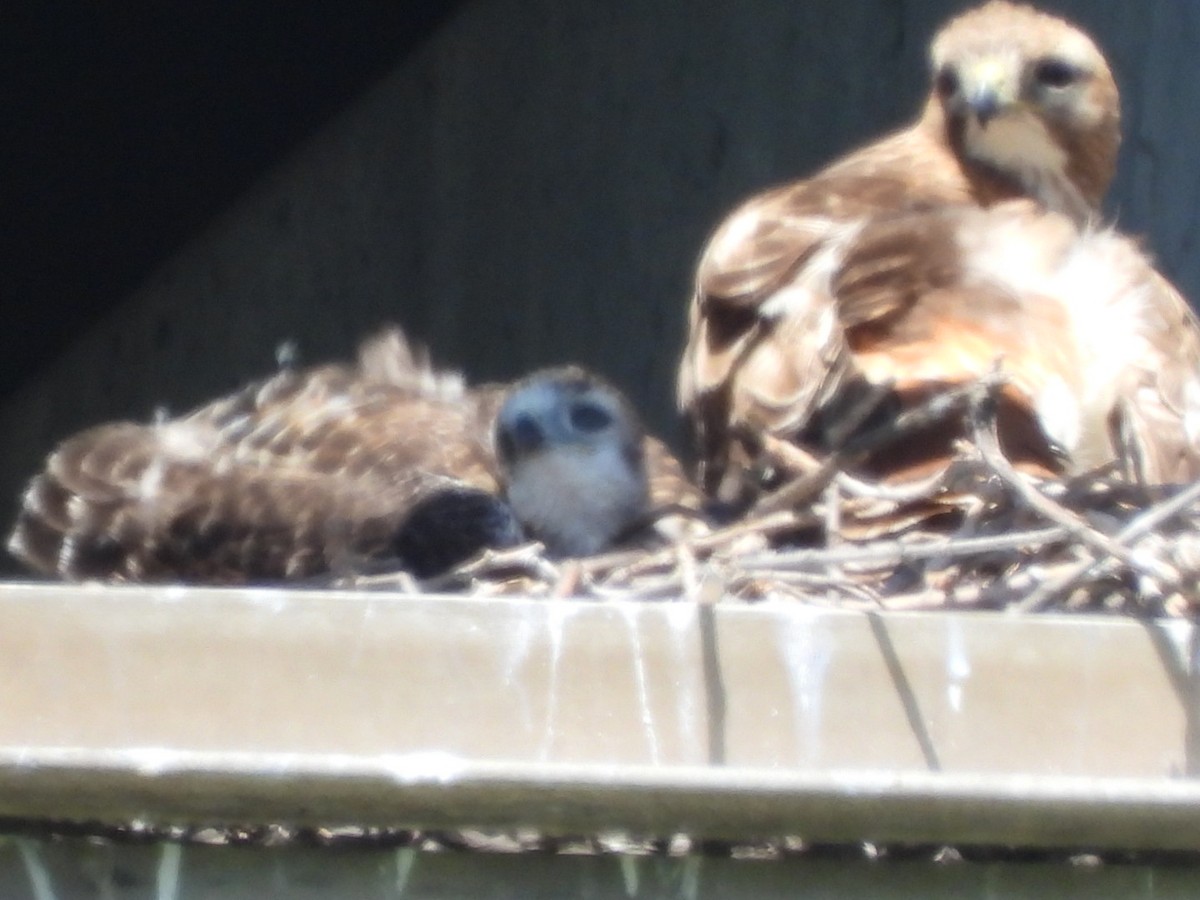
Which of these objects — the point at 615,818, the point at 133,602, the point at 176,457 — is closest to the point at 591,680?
the point at 615,818

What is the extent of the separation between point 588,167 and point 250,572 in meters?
1.71

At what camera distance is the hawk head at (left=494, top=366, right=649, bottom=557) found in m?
2.59

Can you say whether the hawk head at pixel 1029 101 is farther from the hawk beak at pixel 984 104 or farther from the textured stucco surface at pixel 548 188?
the textured stucco surface at pixel 548 188

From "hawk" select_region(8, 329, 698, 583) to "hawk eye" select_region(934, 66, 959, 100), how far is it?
2.50ft

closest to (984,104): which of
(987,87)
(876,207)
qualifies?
(987,87)

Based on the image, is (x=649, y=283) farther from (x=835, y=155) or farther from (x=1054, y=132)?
(x=1054, y=132)

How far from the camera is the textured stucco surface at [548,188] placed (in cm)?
373

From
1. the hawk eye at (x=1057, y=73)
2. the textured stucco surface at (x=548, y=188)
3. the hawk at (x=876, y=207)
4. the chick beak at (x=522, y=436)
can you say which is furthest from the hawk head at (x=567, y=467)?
the textured stucco surface at (x=548, y=188)

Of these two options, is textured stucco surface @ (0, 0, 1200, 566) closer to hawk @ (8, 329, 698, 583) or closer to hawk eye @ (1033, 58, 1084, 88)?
hawk eye @ (1033, 58, 1084, 88)

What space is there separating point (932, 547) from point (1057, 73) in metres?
1.60

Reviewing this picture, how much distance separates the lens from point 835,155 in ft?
12.5

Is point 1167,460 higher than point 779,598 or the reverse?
higher

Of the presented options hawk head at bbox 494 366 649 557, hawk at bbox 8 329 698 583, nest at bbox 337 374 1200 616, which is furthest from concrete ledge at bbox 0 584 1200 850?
hawk head at bbox 494 366 649 557

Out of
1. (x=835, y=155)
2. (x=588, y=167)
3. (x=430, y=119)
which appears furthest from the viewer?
(x=430, y=119)
